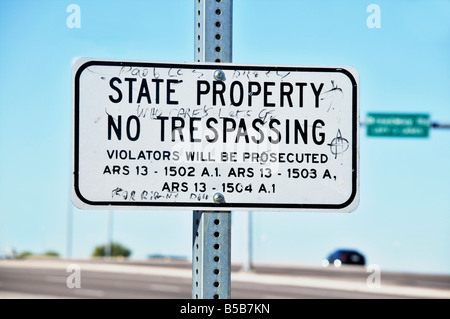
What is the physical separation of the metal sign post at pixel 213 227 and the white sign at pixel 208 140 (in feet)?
0.18

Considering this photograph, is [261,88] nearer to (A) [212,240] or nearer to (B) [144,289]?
(A) [212,240]

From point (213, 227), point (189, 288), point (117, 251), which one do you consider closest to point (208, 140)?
point (213, 227)

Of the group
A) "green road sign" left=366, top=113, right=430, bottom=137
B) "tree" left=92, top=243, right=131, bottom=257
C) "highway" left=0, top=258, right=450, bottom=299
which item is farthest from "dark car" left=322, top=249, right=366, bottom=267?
"tree" left=92, top=243, right=131, bottom=257

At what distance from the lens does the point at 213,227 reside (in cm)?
237

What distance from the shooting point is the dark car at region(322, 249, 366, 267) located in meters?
40.4

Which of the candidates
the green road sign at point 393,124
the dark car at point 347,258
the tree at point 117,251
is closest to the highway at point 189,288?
the green road sign at point 393,124

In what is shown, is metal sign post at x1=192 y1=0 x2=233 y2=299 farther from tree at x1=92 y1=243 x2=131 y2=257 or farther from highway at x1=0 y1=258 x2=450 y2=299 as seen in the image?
tree at x1=92 y1=243 x2=131 y2=257

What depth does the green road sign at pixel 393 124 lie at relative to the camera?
19.3 metres

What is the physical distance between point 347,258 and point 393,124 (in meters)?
22.3

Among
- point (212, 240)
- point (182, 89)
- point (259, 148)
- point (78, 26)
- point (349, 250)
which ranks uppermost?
point (78, 26)
